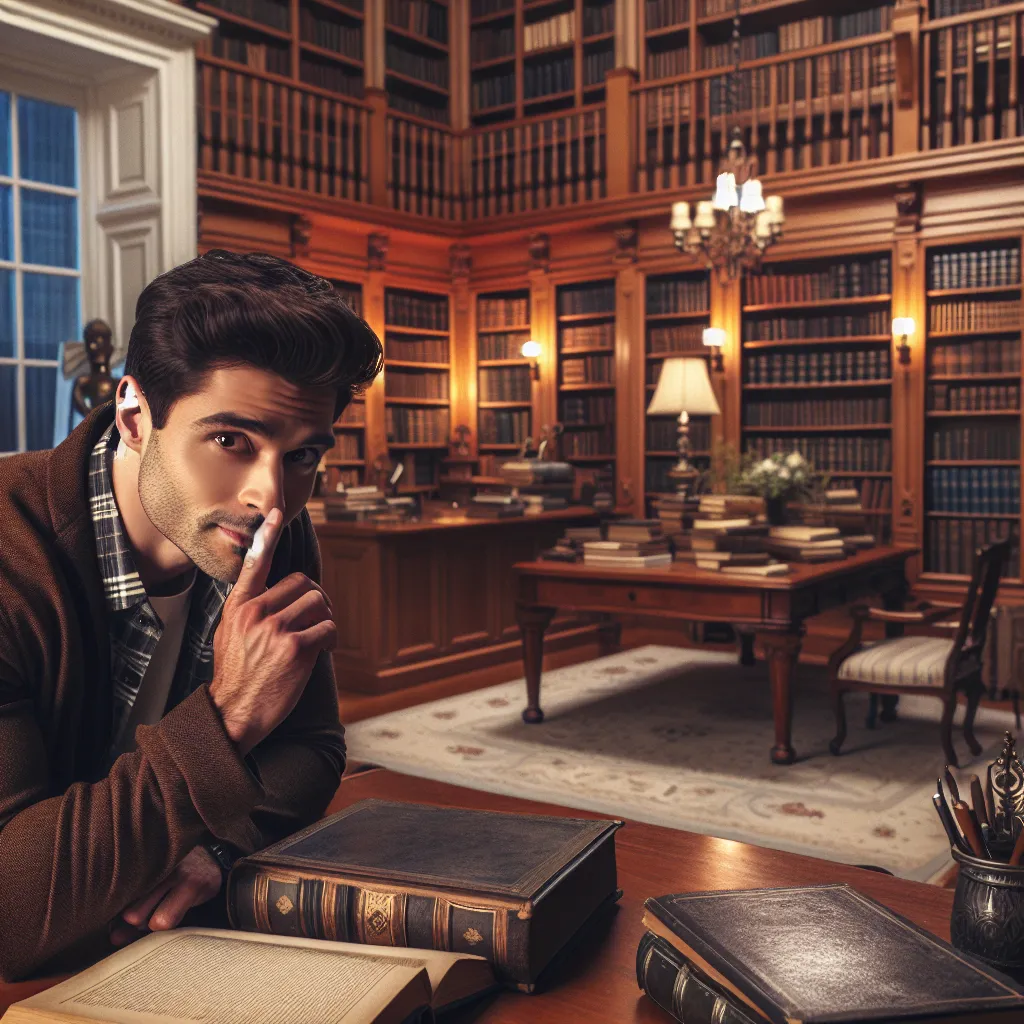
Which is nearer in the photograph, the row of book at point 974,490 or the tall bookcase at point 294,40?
the row of book at point 974,490

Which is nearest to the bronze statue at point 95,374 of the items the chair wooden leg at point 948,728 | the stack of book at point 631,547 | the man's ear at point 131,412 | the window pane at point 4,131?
the window pane at point 4,131

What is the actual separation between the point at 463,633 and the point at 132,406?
5.43 meters

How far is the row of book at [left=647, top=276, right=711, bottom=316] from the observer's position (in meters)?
8.04

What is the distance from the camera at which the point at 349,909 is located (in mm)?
884

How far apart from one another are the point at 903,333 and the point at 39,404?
523 centimetres

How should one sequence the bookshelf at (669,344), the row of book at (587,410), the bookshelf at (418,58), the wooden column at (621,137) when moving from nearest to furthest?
1. the bookshelf at (669,344)
2. the wooden column at (621,137)
3. the row of book at (587,410)
4. the bookshelf at (418,58)

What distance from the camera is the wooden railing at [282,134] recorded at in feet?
24.5

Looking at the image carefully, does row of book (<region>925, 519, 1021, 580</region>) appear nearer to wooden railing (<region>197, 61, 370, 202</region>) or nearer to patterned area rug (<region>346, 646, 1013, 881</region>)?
patterned area rug (<region>346, 646, 1013, 881</region>)

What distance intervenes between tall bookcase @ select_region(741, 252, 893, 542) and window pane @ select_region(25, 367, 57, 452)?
467 centimetres

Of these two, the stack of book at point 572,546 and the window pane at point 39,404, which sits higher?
the window pane at point 39,404

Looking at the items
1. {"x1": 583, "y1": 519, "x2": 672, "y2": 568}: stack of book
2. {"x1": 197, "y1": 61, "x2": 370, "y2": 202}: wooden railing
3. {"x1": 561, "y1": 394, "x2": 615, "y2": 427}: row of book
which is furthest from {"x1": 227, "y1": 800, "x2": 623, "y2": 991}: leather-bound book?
{"x1": 561, "y1": 394, "x2": 615, "y2": 427}: row of book

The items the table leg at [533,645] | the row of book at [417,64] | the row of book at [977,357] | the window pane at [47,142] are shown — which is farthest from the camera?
the row of book at [417,64]

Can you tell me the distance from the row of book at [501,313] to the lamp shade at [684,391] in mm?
2999

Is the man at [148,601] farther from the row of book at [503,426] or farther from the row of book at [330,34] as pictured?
the row of book at [330,34]
